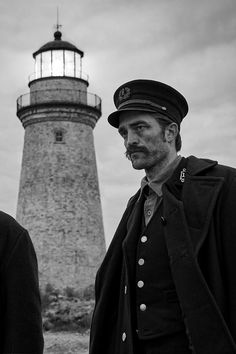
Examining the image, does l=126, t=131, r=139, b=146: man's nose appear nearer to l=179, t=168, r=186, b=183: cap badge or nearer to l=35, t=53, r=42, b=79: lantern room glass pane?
l=179, t=168, r=186, b=183: cap badge

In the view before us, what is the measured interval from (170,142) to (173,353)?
1.24 meters

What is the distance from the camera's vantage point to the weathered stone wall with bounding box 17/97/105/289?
3559cm

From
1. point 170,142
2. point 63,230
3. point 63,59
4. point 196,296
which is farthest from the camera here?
point 63,59

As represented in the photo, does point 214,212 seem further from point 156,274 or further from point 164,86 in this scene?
point 164,86

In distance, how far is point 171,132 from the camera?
521cm

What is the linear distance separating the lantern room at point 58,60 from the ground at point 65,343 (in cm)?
1168

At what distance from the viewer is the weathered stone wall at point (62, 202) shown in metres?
35.6

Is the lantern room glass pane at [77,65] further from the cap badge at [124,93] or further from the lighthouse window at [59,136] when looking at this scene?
the cap badge at [124,93]

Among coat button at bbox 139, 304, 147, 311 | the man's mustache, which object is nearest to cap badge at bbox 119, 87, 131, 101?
the man's mustache

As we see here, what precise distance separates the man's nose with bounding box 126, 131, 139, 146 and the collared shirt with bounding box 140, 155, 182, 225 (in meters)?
0.24

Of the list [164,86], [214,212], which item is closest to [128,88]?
[164,86]

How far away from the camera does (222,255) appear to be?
4734mm

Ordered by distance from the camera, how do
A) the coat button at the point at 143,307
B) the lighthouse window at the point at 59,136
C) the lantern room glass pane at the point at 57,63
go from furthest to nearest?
the lantern room glass pane at the point at 57,63
the lighthouse window at the point at 59,136
the coat button at the point at 143,307

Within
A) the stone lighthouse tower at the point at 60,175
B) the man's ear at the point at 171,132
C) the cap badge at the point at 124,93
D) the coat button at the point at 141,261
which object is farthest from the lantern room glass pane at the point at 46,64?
the coat button at the point at 141,261
